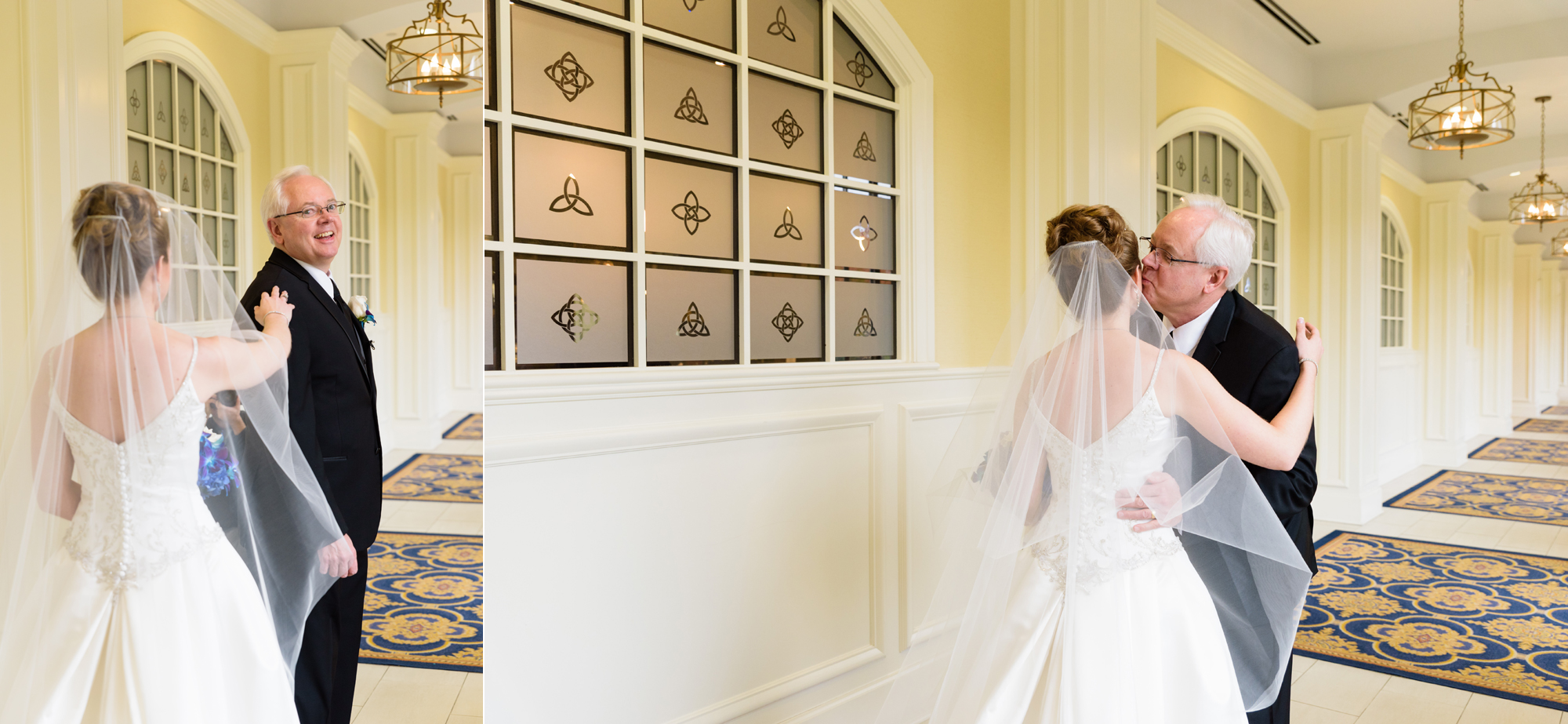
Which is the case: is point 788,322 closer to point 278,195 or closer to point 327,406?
point 327,406

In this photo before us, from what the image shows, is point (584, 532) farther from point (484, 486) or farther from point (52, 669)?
point (52, 669)

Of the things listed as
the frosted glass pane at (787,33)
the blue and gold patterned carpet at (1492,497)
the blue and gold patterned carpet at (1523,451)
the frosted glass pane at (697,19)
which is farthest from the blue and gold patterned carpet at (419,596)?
the blue and gold patterned carpet at (1523,451)

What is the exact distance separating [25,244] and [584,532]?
1.25 m

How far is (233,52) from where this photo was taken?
172 centimetres

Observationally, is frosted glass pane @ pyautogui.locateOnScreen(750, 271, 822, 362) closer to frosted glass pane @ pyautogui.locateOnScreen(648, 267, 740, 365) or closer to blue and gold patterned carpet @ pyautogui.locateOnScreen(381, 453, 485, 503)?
frosted glass pane @ pyautogui.locateOnScreen(648, 267, 740, 365)

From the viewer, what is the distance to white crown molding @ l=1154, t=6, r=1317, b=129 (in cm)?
451

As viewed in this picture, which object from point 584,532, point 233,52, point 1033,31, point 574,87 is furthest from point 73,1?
point 1033,31

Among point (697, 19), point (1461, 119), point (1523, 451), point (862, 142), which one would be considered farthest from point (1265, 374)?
point (1523, 451)

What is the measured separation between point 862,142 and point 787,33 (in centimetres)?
44

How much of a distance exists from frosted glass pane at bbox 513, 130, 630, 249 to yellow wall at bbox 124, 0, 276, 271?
1.63 feet

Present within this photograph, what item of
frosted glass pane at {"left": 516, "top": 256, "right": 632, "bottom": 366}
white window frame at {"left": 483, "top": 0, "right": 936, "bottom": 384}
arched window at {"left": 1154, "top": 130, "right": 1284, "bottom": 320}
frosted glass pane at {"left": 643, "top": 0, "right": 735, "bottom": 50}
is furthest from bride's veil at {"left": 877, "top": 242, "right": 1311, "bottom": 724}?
arched window at {"left": 1154, "top": 130, "right": 1284, "bottom": 320}

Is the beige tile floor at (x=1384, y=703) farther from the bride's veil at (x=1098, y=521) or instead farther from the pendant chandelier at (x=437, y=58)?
the pendant chandelier at (x=437, y=58)

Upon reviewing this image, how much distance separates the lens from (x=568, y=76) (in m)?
2.00

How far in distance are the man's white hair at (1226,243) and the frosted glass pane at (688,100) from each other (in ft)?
4.14
